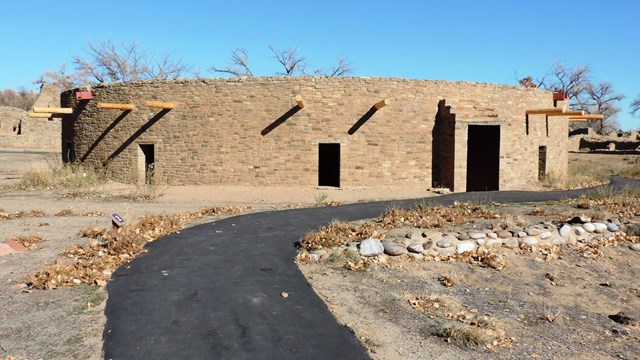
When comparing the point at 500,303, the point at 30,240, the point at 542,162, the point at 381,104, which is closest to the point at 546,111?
the point at 542,162

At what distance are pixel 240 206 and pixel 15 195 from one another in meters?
7.85

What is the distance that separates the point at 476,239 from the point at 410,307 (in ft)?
10.7

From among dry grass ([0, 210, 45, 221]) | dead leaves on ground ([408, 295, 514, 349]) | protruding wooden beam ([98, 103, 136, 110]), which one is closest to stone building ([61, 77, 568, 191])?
protruding wooden beam ([98, 103, 136, 110])

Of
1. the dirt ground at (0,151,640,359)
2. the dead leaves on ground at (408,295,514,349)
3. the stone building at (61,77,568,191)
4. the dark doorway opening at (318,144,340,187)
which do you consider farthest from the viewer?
the dark doorway opening at (318,144,340,187)

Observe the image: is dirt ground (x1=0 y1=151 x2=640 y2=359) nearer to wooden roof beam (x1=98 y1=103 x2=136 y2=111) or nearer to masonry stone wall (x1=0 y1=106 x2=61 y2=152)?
wooden roof beam (x1=98 y1=103 x2=136 y2=111)

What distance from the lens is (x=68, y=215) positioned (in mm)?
11023

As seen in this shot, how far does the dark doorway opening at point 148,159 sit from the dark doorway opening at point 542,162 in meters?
15.2

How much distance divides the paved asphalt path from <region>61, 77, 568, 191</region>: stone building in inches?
319

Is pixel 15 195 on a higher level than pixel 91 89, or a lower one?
lower

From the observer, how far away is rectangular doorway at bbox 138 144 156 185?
680 inches

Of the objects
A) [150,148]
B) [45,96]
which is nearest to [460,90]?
[150,148]

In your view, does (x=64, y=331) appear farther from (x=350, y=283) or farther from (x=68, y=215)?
(x=68, y=215)

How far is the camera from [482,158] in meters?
20.0

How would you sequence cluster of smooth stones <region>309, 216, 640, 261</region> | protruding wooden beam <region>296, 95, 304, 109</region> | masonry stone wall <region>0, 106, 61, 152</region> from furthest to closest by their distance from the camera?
masonry stone wall <region>0, 106, 61, 152</region>, protruding wooden beam <region>296, 95, 304, 109</region>, cluster of smooth stones <region>309, 216, 640, 261</region>
